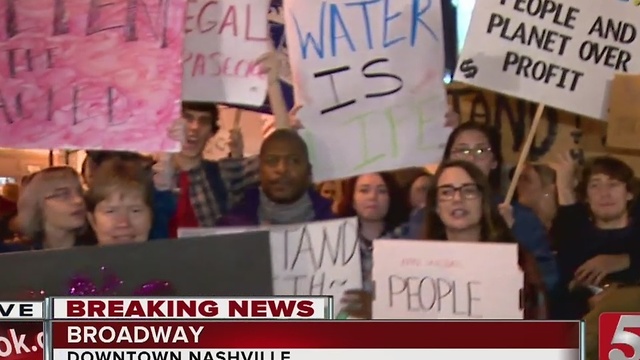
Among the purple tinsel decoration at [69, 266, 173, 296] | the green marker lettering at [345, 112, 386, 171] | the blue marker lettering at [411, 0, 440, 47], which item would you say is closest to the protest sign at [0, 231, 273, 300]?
the purple tinsel decoration at [69, 266, 173, 296]

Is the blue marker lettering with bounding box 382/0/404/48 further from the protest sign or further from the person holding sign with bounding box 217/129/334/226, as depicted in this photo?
the protest sign

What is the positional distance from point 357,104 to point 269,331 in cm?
51

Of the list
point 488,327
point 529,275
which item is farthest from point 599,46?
point 488,327

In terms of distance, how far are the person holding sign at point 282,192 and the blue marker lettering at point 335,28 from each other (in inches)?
6.9

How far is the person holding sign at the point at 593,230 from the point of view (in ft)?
5.45

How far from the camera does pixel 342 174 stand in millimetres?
1679

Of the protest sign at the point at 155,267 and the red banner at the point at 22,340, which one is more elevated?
the protest sign at the point at 155,267

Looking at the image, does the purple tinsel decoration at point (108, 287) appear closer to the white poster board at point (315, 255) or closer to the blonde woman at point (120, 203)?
the blonde woman at point (120, 203)

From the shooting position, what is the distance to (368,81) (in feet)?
5.47

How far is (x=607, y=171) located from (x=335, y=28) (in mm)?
560

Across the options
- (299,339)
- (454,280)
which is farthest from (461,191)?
(299,339)

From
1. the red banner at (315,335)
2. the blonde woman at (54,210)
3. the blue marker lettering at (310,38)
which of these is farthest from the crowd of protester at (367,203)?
the red banner at (315,335)

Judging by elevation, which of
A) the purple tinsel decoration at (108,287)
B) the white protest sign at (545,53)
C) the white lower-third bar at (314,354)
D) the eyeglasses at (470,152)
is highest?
the white protest sign at (545,53)

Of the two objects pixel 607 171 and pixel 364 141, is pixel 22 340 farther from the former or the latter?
pixel 607 171
